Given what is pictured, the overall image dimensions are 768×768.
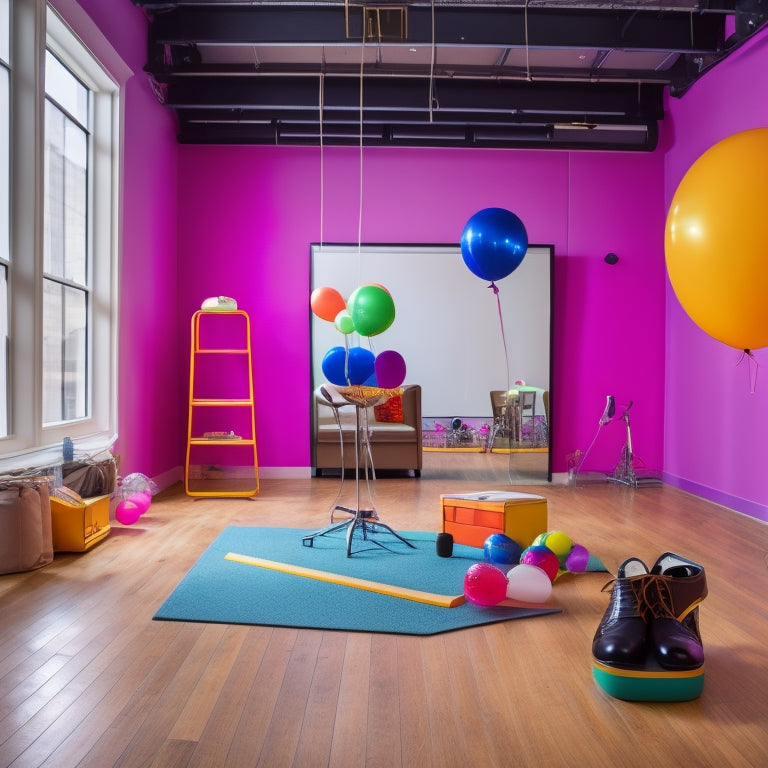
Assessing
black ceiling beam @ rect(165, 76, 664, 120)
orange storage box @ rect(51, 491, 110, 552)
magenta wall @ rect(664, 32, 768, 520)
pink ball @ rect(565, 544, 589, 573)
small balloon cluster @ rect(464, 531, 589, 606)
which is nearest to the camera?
small balloon cluster @ rect(464, 531, 589, 606)

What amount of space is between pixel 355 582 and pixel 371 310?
50.8 inches

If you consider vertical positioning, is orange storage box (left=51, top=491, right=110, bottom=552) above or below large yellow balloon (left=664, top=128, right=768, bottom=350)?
below

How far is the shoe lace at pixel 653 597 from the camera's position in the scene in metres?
2.15

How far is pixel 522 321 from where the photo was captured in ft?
21.1

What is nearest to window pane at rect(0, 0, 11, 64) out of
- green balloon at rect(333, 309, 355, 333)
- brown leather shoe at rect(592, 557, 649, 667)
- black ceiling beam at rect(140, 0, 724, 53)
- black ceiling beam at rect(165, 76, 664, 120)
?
black ceiling beam at rect(140, 0, 724, 53)

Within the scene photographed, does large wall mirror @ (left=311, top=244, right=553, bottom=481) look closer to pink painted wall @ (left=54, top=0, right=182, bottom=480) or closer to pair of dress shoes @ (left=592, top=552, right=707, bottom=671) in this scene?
pink painted wall @ (left=54, top=0, right=182, bottom=480)

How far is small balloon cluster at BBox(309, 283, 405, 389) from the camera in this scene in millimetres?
3656

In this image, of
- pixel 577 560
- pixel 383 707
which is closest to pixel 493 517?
pixel 577 560

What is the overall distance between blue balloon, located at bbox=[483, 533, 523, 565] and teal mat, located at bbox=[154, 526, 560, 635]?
0.50 ft

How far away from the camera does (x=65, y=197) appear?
14.1 ft

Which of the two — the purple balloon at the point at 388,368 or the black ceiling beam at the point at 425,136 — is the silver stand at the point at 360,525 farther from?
the black ceiling beam at the point at 425,136

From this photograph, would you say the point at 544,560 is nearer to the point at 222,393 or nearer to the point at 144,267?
the point at 144,267

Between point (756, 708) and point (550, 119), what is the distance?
491 centimetres

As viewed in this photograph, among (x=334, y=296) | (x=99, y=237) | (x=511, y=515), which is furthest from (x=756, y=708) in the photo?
(x=99, y=237)
